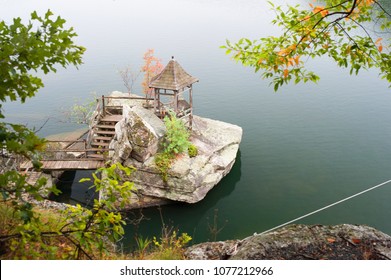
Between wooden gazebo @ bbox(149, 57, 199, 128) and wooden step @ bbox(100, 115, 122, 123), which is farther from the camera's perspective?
wooden step @ bbox(100, 115, 122, 123)

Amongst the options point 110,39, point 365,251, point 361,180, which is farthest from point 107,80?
point 365,251

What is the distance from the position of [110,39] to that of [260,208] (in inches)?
1137

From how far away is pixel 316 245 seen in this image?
537cm

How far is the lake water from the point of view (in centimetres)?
1554

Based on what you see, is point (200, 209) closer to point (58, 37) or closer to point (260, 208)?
point (260, 208)

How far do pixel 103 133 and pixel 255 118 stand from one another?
403 inches

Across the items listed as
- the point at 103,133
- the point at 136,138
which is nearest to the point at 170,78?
the point at 136,138

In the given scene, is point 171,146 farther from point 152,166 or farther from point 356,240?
point 356,240

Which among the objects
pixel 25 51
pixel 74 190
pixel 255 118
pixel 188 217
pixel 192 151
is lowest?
pixel 188 217

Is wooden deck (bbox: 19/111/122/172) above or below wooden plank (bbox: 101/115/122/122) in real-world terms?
below

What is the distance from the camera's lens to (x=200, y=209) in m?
15.9

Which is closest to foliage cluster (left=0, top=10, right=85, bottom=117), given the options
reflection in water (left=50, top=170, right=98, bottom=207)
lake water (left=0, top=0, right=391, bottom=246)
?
lake water (left=0, top=0, right=391, bottom=246)

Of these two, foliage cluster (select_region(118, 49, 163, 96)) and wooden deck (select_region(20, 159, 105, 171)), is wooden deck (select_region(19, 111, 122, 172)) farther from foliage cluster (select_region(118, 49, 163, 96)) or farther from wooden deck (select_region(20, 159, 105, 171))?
foliage cluster (select_region(118, 49, 163, 96))

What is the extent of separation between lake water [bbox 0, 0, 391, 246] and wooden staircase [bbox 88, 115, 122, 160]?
152 inches
